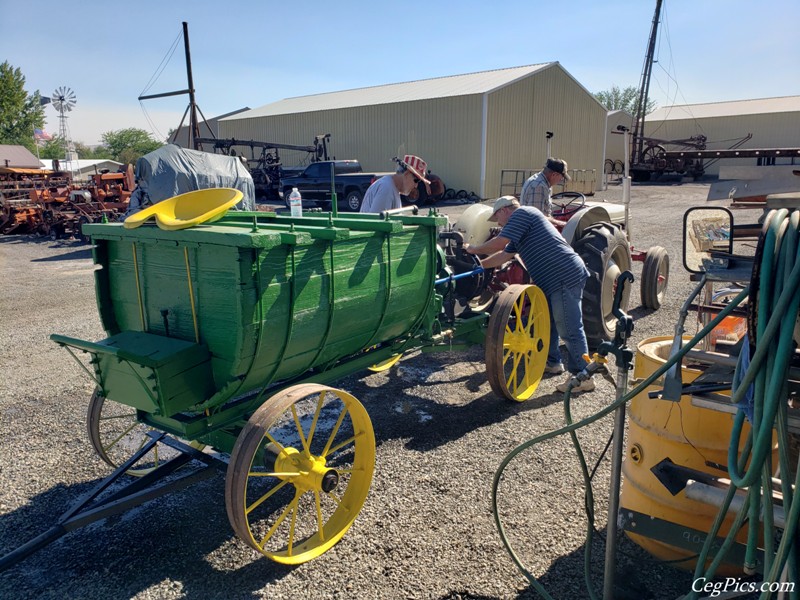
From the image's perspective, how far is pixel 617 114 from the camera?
3247 centimetres

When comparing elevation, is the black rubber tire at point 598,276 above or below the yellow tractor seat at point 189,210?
below

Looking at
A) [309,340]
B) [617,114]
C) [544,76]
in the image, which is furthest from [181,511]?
[617,114]

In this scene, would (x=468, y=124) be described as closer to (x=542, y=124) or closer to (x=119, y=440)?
(x=542, y=124)

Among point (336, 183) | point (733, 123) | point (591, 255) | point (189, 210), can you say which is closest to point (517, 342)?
point (591, 255)

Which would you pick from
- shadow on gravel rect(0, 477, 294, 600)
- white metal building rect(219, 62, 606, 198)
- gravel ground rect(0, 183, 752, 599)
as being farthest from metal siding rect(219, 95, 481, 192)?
shadow on gravel rect(0, 477, 294, 600)

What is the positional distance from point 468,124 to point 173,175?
562 inches

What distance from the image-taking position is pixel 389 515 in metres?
3.08

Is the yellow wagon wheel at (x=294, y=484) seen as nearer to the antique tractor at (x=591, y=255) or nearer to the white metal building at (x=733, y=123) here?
the antique tractor at (x=591, y=255)

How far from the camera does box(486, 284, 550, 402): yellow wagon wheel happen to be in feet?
13.9

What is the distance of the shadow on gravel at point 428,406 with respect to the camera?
4.03 m

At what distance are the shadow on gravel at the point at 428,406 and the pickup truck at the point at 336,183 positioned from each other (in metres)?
13.5

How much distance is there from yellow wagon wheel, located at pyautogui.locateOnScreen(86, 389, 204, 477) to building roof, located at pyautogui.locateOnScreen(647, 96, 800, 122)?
124 feet

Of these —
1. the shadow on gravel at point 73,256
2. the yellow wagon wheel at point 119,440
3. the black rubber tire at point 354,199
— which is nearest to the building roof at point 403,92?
the black rubber tire at point 354,199

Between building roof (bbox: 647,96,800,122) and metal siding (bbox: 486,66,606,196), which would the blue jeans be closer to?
metal siding (bbox: 486,66,606,196)
